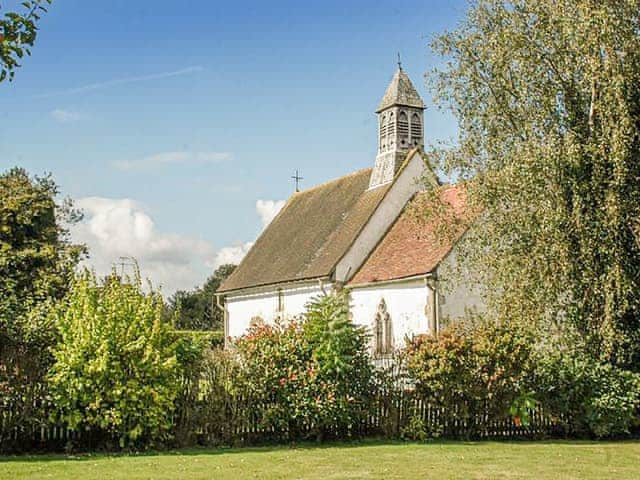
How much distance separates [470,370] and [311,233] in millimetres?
18634

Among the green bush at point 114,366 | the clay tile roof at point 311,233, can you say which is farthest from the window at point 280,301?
the green bush at point 114,366

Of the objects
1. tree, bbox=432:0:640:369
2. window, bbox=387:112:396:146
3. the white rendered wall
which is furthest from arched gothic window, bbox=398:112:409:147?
tree, bbox=432:0:640:369

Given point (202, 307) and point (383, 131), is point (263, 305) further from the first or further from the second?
point (202, 307)

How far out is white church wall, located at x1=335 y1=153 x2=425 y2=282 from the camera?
2931 cm

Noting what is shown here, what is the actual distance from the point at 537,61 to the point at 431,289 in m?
8.17

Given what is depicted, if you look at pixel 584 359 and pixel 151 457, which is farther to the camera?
pixel 584 359

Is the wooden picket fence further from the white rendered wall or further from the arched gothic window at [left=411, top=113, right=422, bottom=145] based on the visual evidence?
the arched gothic window at [left=411, top=113, right=422, bottom=145]

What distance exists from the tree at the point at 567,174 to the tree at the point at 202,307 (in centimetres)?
3896

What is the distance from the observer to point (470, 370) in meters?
15.9

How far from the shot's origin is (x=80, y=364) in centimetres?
1376

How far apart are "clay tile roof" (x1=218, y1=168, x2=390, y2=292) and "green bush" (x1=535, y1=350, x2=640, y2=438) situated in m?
13.3

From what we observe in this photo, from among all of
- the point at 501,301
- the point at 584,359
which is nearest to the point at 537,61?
the point at 501,301

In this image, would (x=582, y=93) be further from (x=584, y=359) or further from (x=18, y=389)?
(x=18, y=389)

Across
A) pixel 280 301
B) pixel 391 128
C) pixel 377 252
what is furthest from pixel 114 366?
pixel 391 128
